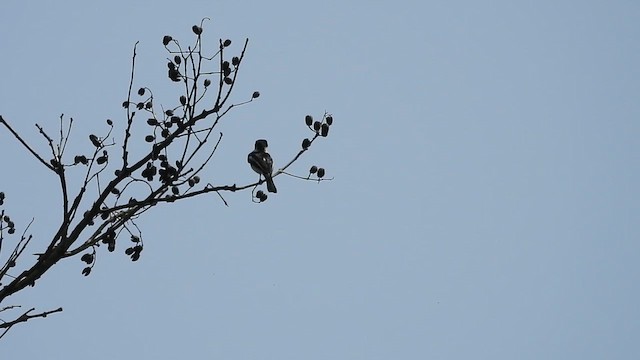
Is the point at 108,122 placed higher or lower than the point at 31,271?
higher

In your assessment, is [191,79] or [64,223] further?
[191,79]

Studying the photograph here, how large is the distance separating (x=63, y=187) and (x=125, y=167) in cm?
50

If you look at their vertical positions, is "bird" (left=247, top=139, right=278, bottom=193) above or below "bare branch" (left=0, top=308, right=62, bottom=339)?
above

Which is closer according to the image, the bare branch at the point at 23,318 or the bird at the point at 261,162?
the bare branch at the point at 23,318

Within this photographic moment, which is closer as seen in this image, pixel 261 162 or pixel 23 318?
pixel 23 318

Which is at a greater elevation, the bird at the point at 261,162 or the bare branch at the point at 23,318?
the bird at the point at 261,162

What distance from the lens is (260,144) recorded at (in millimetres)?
10789

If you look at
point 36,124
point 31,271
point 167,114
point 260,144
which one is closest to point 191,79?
point 167,114

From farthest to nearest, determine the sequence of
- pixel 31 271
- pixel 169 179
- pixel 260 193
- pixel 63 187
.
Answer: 1. pixel 260 193
2. pixel 169 179
3. pixel 63 187
4. pixel 31 271

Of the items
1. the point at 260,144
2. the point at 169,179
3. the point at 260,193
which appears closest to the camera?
the point at 169,179

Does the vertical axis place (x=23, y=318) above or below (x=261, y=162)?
below

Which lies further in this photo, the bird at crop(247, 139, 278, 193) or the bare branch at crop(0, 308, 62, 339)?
the bird at crop(247, 139, 278, 193)

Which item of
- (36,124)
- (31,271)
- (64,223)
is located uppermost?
(36,124)

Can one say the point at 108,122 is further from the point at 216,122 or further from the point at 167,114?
the point at 216,122
